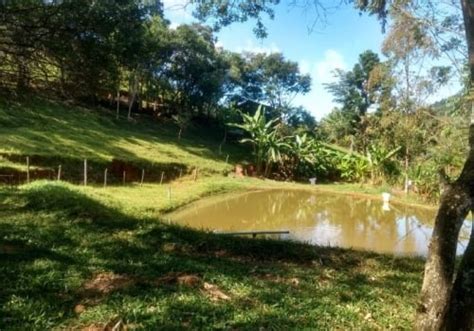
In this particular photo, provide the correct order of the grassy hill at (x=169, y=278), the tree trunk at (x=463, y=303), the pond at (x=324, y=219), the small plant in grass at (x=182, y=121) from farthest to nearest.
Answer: the small plant in grass at (x=182, y=121) < the pond at (x=324, y=219) < the grassy hill at (x=169, y=278) < the tree trunk at (x=463, y=303)

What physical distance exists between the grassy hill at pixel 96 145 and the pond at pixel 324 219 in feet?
13.0

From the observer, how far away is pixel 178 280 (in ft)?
14.2

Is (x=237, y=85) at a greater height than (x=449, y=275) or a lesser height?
greater

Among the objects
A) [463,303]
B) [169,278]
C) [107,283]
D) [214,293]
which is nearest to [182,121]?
[169,278]

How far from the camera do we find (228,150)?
28.7 meters

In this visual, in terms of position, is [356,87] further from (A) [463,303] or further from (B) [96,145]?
(A) [463,303]

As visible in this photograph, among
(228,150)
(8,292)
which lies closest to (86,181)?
(8,292)

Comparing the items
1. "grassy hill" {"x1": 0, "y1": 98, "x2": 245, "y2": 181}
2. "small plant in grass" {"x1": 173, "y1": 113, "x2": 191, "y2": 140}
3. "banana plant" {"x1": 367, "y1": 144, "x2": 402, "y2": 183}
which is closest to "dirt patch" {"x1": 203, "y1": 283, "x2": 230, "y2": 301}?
"grassy hill" {"x1": 0, "y1": 98, "x2": 245, "y2": 181}

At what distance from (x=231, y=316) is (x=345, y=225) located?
10959 mm

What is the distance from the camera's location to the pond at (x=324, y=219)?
11.5 metres

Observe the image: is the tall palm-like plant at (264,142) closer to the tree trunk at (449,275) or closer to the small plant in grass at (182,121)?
the small plant in grass at (182,121)

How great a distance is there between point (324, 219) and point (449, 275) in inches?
476

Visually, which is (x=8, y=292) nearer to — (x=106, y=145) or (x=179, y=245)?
(x=179, y=245)

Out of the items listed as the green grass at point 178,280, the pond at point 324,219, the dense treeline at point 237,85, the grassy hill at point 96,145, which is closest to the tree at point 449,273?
the green grass at point 178,280
